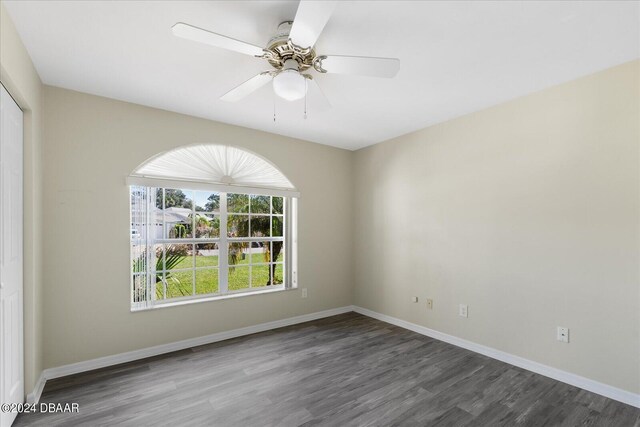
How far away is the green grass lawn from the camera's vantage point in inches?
136

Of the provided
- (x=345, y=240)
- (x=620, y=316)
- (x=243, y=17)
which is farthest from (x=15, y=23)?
(x=620, y=316)

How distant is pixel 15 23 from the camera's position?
6.14 feet

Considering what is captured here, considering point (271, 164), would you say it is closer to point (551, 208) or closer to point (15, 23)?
point (15, 23)

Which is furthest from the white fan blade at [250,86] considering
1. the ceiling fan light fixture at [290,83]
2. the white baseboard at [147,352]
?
the white baseboard at [147,352]

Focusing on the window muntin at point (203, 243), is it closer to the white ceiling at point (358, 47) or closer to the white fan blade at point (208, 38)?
the white ceiling at point (358, 47)

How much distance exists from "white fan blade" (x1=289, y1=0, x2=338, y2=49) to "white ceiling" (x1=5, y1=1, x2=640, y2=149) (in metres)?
0.22

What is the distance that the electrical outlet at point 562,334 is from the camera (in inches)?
102

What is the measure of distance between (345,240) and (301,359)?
206cm

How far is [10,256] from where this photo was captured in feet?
6.48

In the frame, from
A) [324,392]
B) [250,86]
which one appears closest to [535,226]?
[324,392]

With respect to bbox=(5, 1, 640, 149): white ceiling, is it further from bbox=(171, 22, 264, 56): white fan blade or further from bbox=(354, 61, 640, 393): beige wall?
bbox=(354, 61, 640, 393): beige wall

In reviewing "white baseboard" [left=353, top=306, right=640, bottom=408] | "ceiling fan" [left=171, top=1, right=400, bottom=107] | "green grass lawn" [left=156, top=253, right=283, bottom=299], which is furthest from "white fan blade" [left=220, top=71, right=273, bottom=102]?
"white baseboard" [left=353, top=306, right=640, bottom=408]

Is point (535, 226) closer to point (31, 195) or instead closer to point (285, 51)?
point (285, 51)

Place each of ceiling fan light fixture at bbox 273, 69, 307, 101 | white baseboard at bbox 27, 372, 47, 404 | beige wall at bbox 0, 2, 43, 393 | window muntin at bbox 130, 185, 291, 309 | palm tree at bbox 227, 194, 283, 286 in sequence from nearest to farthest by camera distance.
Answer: ceiling fan light fixture at bbox 273, 69, 307, 101 < beige wall at bbox 0, 2, 43, 393 < white baseboard at bbox 27, 372, 47, 404 < window muntin at bbox 130, 185, 291, 309 < palm tree at bbox 227, 194, 283, 286
